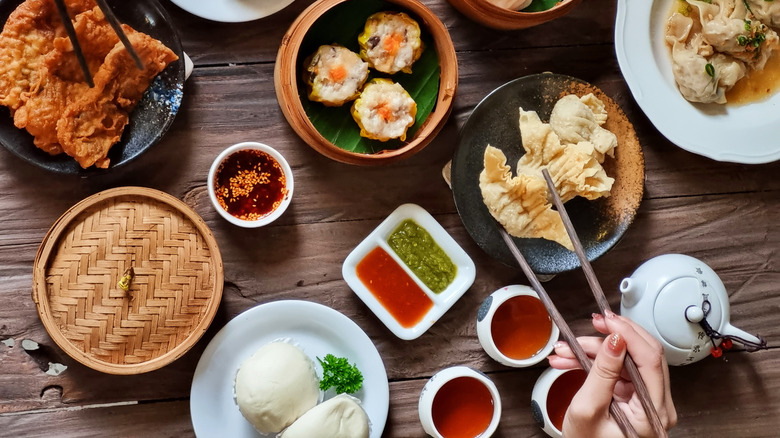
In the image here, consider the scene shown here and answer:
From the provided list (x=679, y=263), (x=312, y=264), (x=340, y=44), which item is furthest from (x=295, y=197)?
(x=679, y=263)

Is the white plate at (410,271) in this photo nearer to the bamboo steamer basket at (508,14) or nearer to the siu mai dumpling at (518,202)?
the siu mai dumpling at (518,202)

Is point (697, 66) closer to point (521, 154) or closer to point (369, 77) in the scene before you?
point (521, 154)

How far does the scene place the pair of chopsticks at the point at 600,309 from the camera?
2256 millimetres

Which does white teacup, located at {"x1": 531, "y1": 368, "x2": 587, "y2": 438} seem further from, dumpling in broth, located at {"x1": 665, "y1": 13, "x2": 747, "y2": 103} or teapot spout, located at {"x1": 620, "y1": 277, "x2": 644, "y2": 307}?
dumpling in broth, located at {"x1": 665, "y1": 13, "x2": 747, "y2": 103}

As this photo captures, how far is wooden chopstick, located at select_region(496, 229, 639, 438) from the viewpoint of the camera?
2.26 metres

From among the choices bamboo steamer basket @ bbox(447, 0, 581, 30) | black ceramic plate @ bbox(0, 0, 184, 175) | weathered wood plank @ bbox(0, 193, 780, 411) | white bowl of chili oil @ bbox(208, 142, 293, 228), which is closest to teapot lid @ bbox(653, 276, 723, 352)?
weathered wood plank @ bbox(0, 193, 780, 411)

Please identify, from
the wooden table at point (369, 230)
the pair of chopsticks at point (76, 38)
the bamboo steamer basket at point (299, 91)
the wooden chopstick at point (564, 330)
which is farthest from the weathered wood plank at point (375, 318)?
the pair of chopsticks at point (76, 38)

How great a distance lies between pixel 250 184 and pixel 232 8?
0.70 meters

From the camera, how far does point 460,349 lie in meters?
2.93

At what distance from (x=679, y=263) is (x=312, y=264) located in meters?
1.49

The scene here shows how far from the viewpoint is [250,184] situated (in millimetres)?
2723

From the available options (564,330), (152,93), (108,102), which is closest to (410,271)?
(564,330)

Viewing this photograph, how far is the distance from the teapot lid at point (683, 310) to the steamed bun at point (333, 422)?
122 centimetres

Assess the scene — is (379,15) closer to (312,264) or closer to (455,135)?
(455,135)
